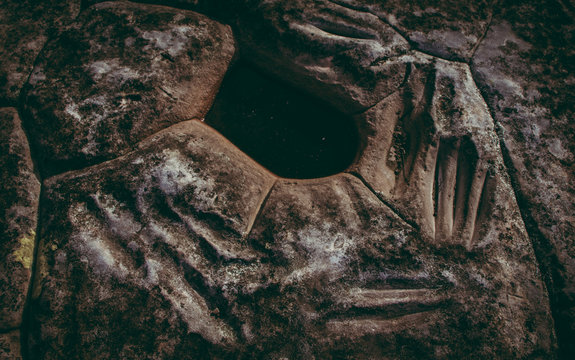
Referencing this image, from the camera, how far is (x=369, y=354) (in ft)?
3.99

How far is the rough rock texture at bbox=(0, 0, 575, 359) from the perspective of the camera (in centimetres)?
123

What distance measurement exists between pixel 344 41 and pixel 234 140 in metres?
0.71

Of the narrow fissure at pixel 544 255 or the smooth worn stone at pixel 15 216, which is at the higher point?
the narrow fissure at pixel 544 255

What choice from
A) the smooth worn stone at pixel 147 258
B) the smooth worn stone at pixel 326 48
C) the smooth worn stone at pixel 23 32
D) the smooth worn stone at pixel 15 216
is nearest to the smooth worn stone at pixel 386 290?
the smooth worn stone at pixel 147 258

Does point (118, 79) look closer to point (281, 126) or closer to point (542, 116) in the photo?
point (281, 126)

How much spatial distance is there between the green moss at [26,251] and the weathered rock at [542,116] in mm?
2028

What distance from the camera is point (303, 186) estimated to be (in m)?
1.44

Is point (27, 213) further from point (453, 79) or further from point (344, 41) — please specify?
point (453, 79)

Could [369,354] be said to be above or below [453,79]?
below

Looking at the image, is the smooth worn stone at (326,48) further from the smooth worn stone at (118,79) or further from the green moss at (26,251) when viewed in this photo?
the green moss at (26,251)

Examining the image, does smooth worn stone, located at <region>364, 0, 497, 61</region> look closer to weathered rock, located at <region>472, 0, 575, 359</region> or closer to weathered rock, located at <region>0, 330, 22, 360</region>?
weathered rock, located at <region>472, 0, 575, 359</region>

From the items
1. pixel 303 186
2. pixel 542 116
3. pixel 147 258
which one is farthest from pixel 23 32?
pixel 542 116

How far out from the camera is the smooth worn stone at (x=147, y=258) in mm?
1215

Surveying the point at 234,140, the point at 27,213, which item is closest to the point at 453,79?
the point at 234,140
